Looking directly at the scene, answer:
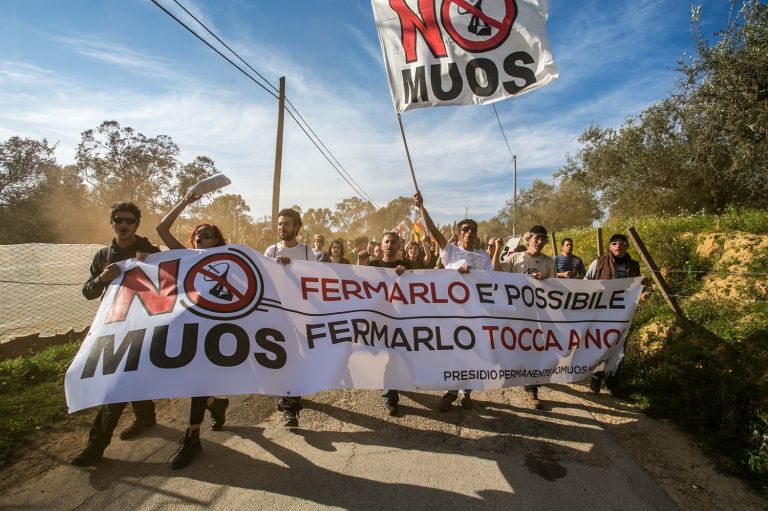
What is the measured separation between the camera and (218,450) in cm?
315

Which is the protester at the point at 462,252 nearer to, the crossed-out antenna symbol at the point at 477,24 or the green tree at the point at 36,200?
the crossed-out antenna symbol at the point at 477,24

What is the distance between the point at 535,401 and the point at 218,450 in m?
3.27

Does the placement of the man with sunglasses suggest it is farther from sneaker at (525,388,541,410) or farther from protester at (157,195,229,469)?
sneaker at (525,388,541,410)

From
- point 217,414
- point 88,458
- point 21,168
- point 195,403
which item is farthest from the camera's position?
point 21,168

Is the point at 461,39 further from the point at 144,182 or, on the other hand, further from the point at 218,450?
the point at 144,182

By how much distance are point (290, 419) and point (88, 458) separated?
1.54 m

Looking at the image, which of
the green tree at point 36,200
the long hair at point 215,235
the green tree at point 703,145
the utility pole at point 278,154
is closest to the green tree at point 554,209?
the green tree at point 703,145

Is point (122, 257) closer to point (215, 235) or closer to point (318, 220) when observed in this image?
point (215, 235)

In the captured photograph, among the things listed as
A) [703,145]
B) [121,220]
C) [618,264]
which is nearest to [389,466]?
[121,220]

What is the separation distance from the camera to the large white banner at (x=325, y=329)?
2926 mm

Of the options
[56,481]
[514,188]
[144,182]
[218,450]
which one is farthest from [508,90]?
[144,182]

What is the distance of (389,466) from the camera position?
298cm

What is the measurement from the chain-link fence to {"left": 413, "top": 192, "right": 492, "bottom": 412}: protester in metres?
5.83

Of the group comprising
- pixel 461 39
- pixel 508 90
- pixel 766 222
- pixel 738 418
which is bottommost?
pixel 738 418
